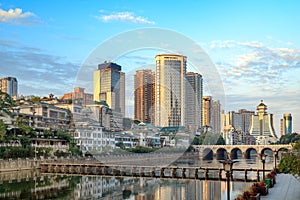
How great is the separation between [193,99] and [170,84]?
4.52 m

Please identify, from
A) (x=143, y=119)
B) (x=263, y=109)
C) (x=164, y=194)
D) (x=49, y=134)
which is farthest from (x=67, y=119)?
(x=263, y=109)

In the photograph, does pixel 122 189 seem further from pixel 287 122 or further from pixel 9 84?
pixel 287 122

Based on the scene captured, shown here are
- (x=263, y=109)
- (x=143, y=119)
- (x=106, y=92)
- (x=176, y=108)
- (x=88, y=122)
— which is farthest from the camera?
(x=263, y=109)

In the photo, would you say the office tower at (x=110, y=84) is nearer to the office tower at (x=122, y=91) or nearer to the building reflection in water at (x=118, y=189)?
the office tower at (x=122, y=91)

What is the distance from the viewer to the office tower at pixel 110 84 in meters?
31.5

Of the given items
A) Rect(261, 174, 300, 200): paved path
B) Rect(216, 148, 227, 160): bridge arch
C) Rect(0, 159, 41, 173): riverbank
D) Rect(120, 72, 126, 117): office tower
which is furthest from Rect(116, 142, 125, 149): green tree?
Rect(261, 174, 300, 200): paved path

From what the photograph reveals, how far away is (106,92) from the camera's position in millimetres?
34406

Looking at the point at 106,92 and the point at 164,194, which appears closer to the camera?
the point at 164,194

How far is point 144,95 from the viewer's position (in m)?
39.1

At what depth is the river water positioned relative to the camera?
21.9m

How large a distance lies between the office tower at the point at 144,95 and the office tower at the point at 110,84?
4.30 feet

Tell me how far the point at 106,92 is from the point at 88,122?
736 inches

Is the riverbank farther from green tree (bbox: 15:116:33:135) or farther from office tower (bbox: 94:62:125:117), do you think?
office tower (bbox: 94:62:125:117)

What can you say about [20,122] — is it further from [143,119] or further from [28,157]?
[143,119]
